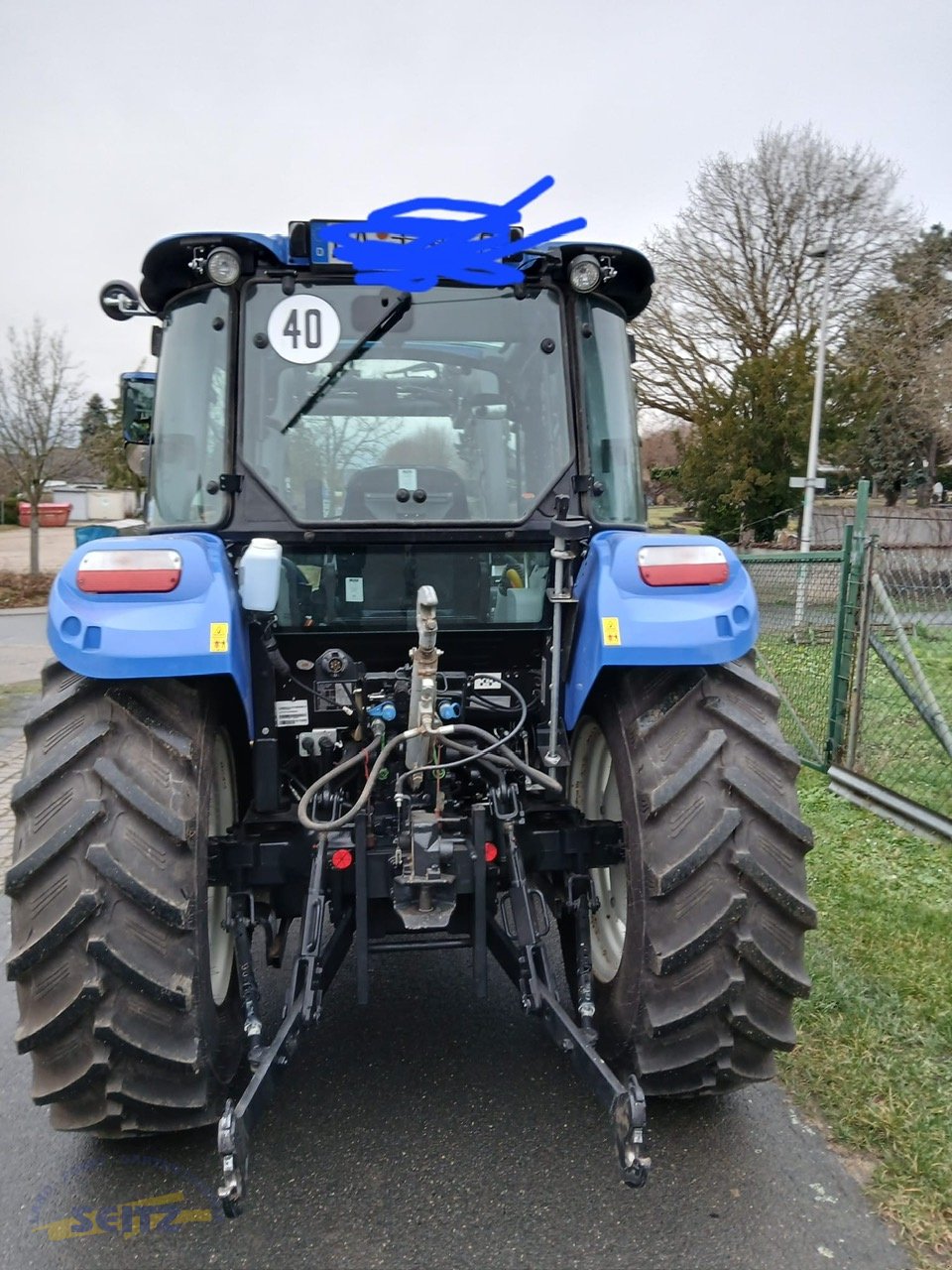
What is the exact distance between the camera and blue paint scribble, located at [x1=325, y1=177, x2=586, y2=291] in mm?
3148

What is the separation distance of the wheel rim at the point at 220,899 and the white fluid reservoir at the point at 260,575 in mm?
458

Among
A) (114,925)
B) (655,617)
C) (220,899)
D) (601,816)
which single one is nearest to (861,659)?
(601,816)

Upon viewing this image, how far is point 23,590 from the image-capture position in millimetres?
21891

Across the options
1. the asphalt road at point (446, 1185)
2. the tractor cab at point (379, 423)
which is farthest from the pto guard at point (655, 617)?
the asphalt road at point (446, 1185)

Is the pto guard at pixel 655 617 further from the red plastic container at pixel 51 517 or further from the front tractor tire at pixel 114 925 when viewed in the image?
the red plastic container at pixel 51 517

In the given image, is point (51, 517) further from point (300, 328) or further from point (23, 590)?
point (300, 328)

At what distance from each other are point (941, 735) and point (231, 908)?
169 inches

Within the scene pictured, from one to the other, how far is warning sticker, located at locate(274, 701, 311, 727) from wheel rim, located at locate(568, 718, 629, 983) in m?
0.96

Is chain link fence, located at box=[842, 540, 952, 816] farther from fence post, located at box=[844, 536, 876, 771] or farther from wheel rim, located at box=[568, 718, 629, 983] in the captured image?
wheel rim, located at box=[568, 718, 629, 983]

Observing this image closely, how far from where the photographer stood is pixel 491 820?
316 centimetres

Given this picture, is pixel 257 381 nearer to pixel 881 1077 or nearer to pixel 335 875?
pixel 335 875

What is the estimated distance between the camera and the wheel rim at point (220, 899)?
121 inches

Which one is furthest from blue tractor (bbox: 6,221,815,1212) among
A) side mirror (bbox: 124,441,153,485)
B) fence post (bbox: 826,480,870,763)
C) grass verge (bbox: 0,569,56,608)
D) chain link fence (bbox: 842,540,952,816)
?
grass verge (bbox: 0,569,56,608)

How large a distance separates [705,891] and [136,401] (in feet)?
9.60
